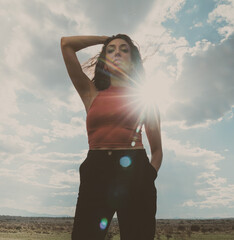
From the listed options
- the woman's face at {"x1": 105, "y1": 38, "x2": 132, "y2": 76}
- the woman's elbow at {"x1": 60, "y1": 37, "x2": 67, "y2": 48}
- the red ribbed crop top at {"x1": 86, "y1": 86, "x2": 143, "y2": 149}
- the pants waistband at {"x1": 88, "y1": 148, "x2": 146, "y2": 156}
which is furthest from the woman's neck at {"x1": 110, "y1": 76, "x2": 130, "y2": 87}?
the pants waistband at {"x1": 88, "y1": 148, "x2": 146, "y2": 156}

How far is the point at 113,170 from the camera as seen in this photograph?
2367 mm

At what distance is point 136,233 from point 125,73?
1432 millimetres

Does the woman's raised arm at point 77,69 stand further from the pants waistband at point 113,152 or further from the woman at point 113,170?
the pants waistband at point 113,152

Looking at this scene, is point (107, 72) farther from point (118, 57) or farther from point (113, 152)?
point (113, 152)

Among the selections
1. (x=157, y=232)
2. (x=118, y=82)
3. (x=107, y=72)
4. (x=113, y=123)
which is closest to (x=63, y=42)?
(x=107, y=72)

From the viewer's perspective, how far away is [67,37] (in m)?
2.86

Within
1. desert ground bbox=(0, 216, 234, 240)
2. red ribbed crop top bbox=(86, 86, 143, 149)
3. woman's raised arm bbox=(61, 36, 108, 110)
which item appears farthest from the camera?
desert ground bbox=(0, 216, 234, 240)

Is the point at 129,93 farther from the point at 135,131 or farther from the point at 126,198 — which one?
the point at 126,198

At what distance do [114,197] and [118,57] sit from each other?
1.33 meters

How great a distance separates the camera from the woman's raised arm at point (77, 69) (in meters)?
2.74

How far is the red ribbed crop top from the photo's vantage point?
8.05 feet

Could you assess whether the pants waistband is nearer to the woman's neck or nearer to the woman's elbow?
the woman's neck

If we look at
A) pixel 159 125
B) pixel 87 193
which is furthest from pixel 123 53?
pixel 87 193

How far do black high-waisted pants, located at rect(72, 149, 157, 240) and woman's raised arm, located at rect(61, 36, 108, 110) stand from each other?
61 centimetres
